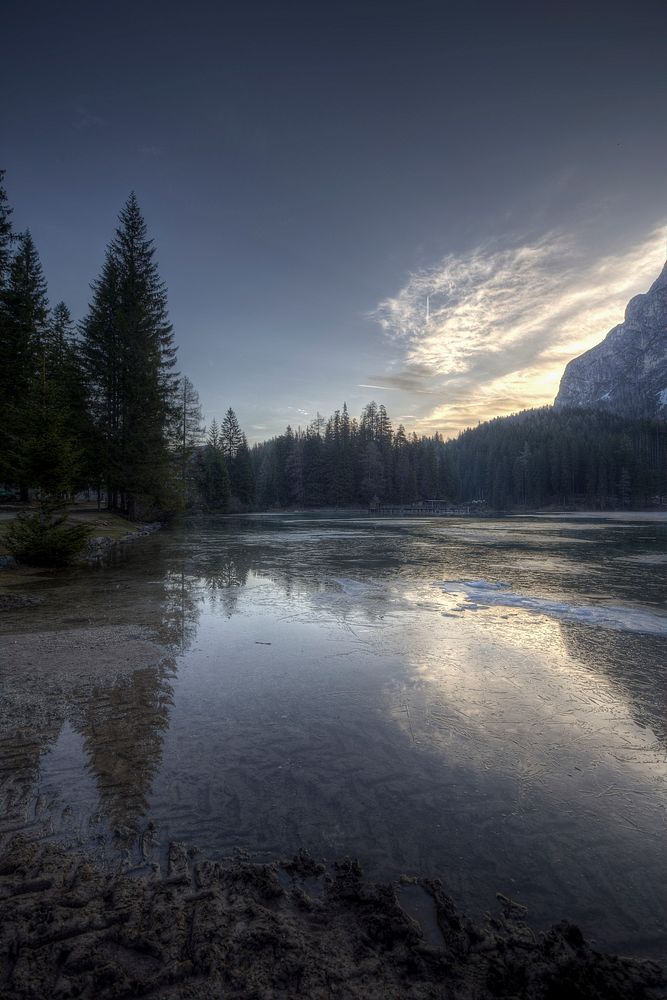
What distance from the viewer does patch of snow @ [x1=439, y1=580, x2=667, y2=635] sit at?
9182 mm

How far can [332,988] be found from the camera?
2199 millimetres

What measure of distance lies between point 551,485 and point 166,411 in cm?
10320

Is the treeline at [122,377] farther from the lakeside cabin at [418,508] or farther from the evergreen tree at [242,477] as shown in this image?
the lakeside cabin at [418,508]

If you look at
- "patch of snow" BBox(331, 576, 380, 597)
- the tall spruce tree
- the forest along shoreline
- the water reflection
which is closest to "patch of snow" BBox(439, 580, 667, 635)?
"patch of snow" BBox(331, 576, 380, 597)

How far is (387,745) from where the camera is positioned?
4.69 metres

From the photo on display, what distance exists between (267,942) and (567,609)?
987 cm

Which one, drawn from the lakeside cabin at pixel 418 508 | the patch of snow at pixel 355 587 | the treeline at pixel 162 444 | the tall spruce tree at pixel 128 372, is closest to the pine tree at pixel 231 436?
the treeline at pixel 162 444

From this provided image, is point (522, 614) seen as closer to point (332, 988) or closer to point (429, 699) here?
point (429, 699)

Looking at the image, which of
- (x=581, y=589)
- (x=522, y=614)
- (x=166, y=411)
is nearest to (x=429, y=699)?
(x=522, y=614)

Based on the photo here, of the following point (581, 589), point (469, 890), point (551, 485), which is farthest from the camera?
point (551, 485)

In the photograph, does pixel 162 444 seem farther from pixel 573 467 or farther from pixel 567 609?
pixel 573 467

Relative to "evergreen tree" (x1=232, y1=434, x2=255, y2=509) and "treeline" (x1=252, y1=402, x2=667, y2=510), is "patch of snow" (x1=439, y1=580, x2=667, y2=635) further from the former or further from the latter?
"treeline" (x1=252, y1=402, x2=667, y2=510)

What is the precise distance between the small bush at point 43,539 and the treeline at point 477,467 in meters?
75.7

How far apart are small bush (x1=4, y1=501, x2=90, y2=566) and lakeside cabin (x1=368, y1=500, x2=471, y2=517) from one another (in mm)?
66376
